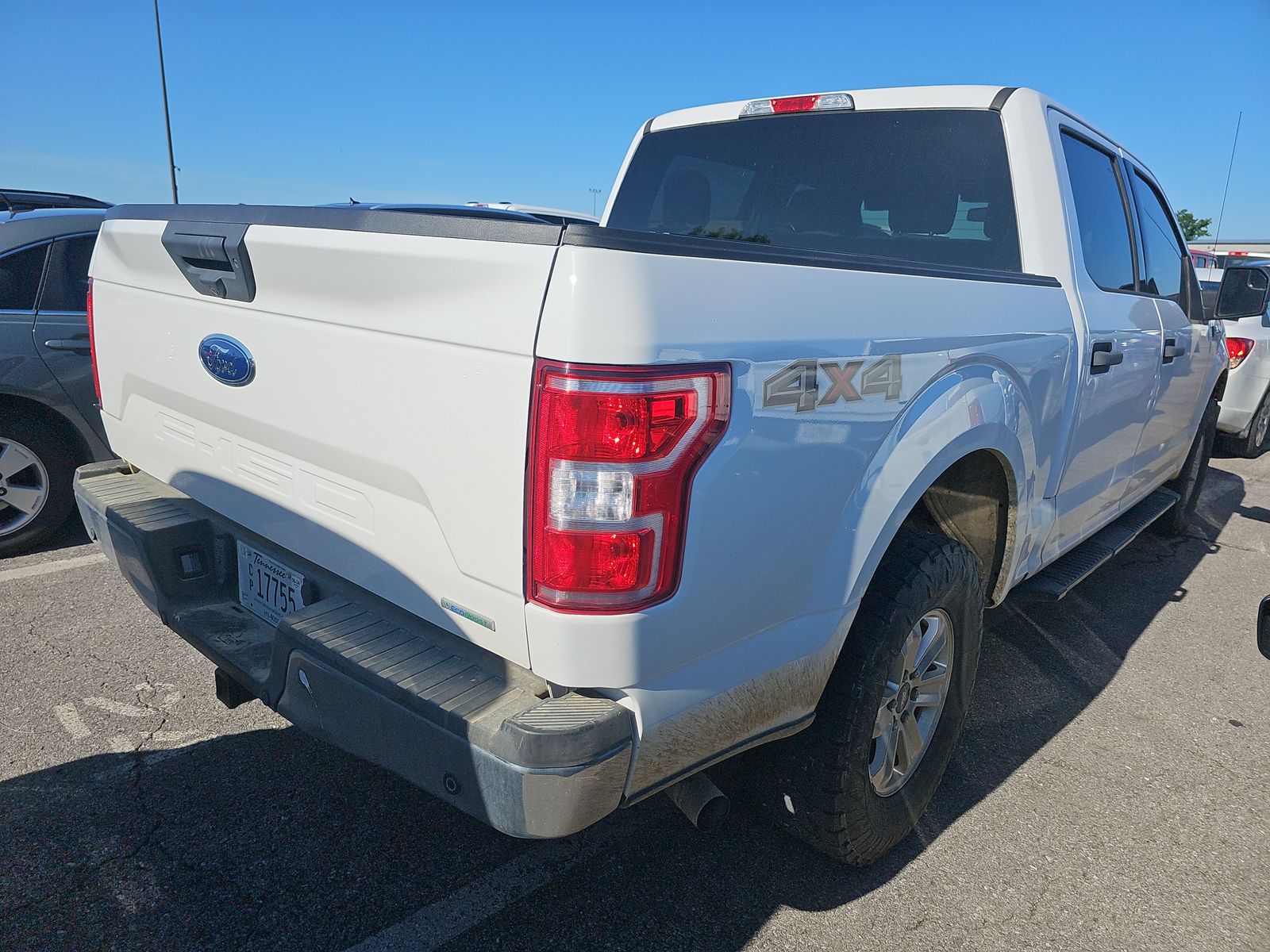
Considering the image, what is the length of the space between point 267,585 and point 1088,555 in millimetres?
3172

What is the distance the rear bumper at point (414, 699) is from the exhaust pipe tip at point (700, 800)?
375 millimetres

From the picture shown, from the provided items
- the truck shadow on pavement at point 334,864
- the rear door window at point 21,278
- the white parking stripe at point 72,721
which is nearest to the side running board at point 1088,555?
the truck shadow on pavement at point 334,864

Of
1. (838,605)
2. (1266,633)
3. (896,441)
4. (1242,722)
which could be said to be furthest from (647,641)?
(1242,722)

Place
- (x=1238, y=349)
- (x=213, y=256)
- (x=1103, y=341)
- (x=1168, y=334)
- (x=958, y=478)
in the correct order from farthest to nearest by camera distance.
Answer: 1. (x=1238, y=349)
2. (x=1168, y=334)
3. (x=1103, y=341)
4. (x=958, y=478)
5. (x=213, y=256)

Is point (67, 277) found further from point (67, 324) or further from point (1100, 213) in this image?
point (1100, 213)

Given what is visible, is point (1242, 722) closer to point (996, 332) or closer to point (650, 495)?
point (996, 332)

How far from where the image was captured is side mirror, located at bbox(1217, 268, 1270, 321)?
4309 millimetres

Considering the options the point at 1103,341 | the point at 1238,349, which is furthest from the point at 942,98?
the point at 1238,349

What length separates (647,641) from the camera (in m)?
1.58

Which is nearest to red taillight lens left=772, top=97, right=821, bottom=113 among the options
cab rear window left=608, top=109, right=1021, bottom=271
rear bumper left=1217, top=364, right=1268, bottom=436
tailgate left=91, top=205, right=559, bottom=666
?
cab rear window left=608, top=109, right=1021, bottom=271

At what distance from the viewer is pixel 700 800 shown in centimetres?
197

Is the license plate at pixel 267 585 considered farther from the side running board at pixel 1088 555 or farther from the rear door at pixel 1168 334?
the rear door at pixel 1168 334

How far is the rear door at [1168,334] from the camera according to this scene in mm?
3947

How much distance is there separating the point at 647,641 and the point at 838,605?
583 mm
